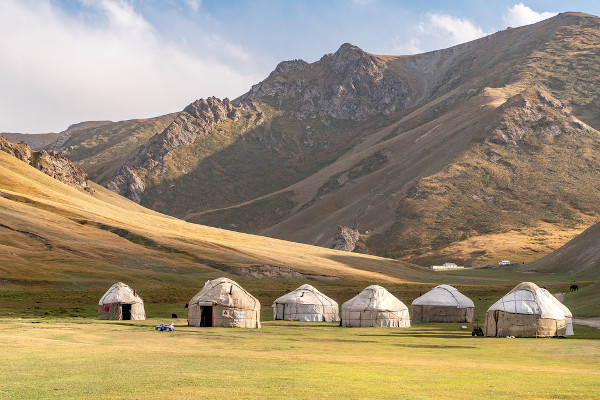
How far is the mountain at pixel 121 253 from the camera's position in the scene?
94.5m

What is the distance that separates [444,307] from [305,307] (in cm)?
1348

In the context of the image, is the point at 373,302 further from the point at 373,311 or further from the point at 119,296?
the point at 119,296

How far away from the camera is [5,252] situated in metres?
98.5

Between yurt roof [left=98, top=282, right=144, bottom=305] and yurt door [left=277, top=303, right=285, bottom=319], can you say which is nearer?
yurt roof [left=98, top=282, right=144, bottom=305]

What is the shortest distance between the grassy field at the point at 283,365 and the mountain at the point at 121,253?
151 ft

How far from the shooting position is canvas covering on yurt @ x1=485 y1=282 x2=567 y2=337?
4678 centimetres

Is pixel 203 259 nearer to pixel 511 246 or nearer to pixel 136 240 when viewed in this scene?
pixel 136 240

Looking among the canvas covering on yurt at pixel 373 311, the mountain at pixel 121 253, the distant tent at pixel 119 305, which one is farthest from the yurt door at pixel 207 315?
the mountain at pixel 121 253

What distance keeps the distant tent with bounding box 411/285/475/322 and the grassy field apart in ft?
53.0

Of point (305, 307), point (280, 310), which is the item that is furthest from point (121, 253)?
point (305, 307)

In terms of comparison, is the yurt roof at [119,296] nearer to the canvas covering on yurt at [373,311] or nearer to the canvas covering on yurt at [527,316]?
the canvas covering on yurt at [373,311]

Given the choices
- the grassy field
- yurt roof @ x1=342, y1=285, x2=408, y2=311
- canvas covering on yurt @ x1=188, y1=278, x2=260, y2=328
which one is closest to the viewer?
the grassy field

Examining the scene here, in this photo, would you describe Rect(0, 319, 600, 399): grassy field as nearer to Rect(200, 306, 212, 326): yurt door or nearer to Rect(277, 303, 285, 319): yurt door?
Rect(200, 306, 212, 326): yurt door

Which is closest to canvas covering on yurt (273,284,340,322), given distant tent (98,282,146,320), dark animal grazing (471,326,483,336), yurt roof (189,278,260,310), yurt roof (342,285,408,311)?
yurt roof (342,285,408,311)
